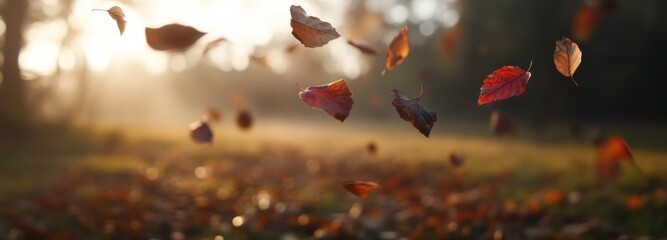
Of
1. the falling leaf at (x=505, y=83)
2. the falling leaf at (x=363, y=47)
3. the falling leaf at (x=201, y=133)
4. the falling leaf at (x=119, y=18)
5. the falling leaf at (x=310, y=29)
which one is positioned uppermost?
the falling leaf at (x=363, y=47)

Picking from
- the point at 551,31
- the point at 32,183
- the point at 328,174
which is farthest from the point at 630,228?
the point at 551,31

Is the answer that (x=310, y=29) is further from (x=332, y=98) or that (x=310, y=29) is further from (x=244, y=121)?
(x=244, y=121)

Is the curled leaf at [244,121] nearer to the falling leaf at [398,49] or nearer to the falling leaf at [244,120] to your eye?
the falling leaf at [244,120]

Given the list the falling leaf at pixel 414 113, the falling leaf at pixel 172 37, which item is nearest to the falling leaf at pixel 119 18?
the falling leaf at pixel 172 37

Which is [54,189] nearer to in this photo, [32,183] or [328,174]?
[32,183]

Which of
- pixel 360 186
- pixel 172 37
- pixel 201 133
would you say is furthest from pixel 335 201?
pixel 172 37

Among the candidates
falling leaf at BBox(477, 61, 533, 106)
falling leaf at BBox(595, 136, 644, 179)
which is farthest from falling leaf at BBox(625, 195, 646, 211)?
falling leaf at BBox(477, 61, 533, 106)

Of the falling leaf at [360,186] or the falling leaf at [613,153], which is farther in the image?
the falling leaf at [613,153]
